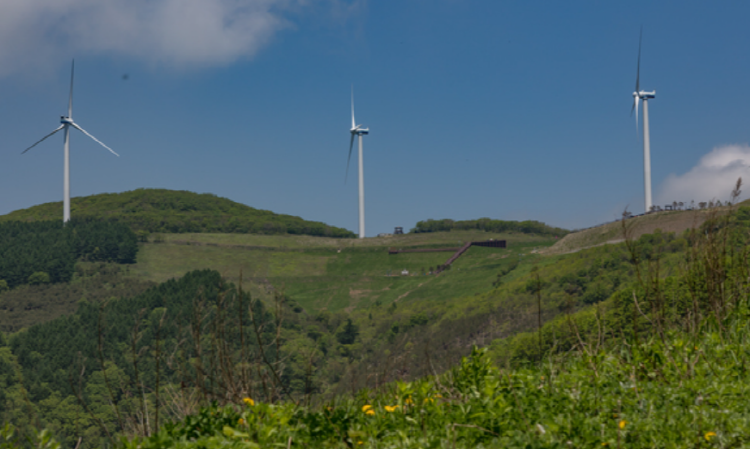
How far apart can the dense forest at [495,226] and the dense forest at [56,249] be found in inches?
2721

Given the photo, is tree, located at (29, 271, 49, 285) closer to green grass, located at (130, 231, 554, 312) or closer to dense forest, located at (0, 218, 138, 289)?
dense forest, located at (0, 218, 138, 289)

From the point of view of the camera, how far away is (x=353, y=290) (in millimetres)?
108750

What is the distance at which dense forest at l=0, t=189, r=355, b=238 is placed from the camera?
164m

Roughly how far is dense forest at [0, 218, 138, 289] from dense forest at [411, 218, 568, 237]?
6910cm

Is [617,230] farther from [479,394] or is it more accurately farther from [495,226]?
[479,394]

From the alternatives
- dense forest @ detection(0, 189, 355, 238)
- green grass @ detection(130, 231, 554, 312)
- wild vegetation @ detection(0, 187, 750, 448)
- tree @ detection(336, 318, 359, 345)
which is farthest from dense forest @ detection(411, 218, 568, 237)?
wild vegetation @ detection(0, 187, 750, 448)

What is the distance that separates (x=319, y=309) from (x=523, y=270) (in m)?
35.7

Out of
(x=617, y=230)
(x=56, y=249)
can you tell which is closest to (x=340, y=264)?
(x=617, y=230)

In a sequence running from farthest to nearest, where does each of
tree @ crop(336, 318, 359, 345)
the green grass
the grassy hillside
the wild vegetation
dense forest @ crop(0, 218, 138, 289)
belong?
dense forest @ crop(0, 218, 138, 289) < the green grass < tree @ crop(336, 318, 359, 345) < the grassy hillside < the wild vegetation

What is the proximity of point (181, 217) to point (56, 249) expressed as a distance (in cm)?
3665

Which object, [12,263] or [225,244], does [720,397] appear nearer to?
[225,244]

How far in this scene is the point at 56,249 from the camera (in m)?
138

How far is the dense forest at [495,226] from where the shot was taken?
133 metres

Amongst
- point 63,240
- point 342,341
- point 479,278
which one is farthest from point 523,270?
point 63,240
